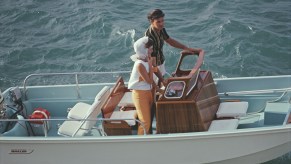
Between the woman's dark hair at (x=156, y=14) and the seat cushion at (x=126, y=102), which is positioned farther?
the seat cushion at (x=126, y=102)

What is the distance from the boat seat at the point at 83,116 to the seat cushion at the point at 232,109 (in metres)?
1.92

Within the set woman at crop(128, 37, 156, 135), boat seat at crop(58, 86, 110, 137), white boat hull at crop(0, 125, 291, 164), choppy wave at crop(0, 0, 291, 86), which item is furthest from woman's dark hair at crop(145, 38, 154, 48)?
choppy wave at crop(0, 0, 291, 86)

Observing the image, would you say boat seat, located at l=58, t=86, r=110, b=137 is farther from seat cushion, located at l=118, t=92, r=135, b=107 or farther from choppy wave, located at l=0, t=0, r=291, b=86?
choppy wave, located at l=0, t=0, r=291, b=86

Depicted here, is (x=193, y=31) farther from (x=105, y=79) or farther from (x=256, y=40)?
(x=105, y=79)

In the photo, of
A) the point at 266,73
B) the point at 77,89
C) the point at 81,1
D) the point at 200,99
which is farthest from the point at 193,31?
the point at 200,99

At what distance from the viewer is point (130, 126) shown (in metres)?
8.00

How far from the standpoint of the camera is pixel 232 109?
8.23 metres

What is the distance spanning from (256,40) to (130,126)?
7138 mm

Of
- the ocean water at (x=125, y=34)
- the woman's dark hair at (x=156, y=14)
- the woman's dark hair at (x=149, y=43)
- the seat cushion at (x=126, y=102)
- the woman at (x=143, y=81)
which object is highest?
the woman's dark hair at (x=156, y=14)

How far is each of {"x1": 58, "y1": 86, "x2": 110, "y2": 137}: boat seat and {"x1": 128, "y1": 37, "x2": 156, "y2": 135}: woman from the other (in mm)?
814

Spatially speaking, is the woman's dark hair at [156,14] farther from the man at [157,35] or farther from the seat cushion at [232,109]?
the seat cushion at [232,109]

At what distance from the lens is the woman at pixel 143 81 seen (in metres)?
7.33

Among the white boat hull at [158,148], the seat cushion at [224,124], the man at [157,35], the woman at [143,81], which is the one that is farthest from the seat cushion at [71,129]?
the seat cushion at [224,124]

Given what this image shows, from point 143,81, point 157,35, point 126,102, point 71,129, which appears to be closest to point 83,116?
point 71,129
